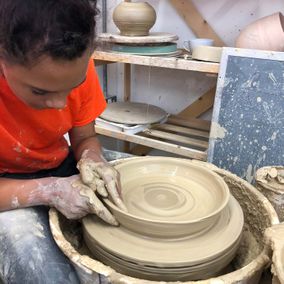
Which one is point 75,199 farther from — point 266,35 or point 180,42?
point 180,42

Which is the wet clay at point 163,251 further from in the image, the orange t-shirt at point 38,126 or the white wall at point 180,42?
the white wall at point 180,42

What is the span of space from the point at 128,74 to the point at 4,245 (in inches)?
77.7

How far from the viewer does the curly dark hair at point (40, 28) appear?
71cm

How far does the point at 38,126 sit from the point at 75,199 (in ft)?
1.05

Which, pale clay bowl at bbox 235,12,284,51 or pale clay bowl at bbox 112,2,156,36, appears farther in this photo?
pale clay bowl at bbox 112,2,156,36

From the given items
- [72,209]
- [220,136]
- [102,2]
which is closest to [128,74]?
[102,2]

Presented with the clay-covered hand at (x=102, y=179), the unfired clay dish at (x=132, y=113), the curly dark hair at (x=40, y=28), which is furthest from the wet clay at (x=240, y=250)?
the unfired clay dish at (x=132, y=113)

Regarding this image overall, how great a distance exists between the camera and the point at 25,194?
1.03 metres

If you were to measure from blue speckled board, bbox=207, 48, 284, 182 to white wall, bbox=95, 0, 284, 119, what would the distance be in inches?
28.5

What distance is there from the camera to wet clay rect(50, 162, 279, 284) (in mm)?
820

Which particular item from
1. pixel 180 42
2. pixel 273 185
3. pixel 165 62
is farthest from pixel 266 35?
pixel 180 42

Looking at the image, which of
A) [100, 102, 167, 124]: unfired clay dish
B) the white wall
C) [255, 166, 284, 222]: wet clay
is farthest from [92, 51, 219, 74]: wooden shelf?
the white wall

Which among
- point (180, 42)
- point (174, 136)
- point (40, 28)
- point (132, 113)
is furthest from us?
point (180, 42)

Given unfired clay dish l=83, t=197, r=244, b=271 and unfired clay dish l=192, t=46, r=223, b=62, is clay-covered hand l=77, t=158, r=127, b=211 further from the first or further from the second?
unfired clay dish l=192, t=46, r=223, b=62
